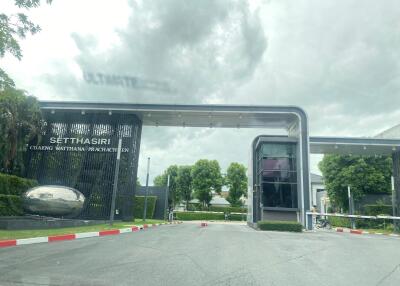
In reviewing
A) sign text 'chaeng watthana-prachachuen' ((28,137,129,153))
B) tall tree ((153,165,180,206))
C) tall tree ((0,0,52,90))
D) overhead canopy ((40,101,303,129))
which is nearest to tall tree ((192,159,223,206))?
tall tree ((153,165,180,206))

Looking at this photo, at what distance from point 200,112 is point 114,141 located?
7427mm

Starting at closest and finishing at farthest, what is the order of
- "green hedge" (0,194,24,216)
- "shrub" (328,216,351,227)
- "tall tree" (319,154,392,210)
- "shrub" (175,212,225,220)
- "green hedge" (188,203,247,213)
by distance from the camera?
"green hedge" (0,194,24,216) < "shrub" (328,216,351,227) < "tall tree" (319,154,392,210) < "shrub" (175,212,225,220) < "green hedge" (188,203,247,213)

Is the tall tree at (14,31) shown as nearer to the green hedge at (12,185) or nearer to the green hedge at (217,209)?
the green hedge at (12,185)

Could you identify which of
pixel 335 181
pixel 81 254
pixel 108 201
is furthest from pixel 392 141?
pixel 81 254

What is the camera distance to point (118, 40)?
14383 mm

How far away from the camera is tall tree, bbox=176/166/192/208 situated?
68.6 metres

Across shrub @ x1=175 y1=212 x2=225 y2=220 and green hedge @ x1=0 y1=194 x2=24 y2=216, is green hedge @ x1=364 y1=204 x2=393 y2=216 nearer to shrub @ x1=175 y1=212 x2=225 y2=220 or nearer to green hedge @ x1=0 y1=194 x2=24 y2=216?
shrub @ x1=175 y1=212 x2=225 y2=220

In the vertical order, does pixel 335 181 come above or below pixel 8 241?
above

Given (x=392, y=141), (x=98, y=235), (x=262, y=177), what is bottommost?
(x=98, y=235)

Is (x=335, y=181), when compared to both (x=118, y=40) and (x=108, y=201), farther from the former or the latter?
(x=118, y=40)

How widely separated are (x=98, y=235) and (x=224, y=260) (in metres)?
8.24

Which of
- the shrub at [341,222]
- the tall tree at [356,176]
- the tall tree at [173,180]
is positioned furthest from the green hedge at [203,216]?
the tall tree at [356,176]

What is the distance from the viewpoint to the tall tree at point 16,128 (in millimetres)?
Result: 21312

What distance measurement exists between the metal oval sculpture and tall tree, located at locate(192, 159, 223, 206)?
4702 centimetres
